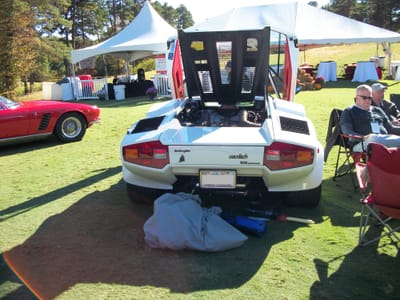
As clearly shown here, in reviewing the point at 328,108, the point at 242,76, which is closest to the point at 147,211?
the point at 242,76

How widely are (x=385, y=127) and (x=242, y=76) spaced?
1.99m

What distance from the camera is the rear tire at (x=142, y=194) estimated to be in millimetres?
4000

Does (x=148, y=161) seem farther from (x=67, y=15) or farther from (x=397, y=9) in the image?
(x=397, y=9)

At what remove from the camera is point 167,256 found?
3.08 meters

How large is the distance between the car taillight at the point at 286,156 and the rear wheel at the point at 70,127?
5.41m

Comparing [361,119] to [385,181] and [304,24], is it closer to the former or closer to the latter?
[385,181]

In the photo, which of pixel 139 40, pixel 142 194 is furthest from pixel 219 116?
pixel 139 40

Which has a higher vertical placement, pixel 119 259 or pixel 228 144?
pixel 228 144

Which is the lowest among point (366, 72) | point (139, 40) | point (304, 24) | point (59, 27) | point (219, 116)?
point (219, 116)

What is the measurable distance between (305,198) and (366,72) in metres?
17.2

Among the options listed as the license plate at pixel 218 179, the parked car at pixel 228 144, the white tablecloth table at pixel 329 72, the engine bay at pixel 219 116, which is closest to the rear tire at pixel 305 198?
the parked car at pixel 228 144

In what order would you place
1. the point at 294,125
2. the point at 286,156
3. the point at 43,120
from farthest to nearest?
the point at 43,120
the point at 294,125
the point at 286,156

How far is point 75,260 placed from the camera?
3.08 meters

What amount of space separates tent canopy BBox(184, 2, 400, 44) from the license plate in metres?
14.4
